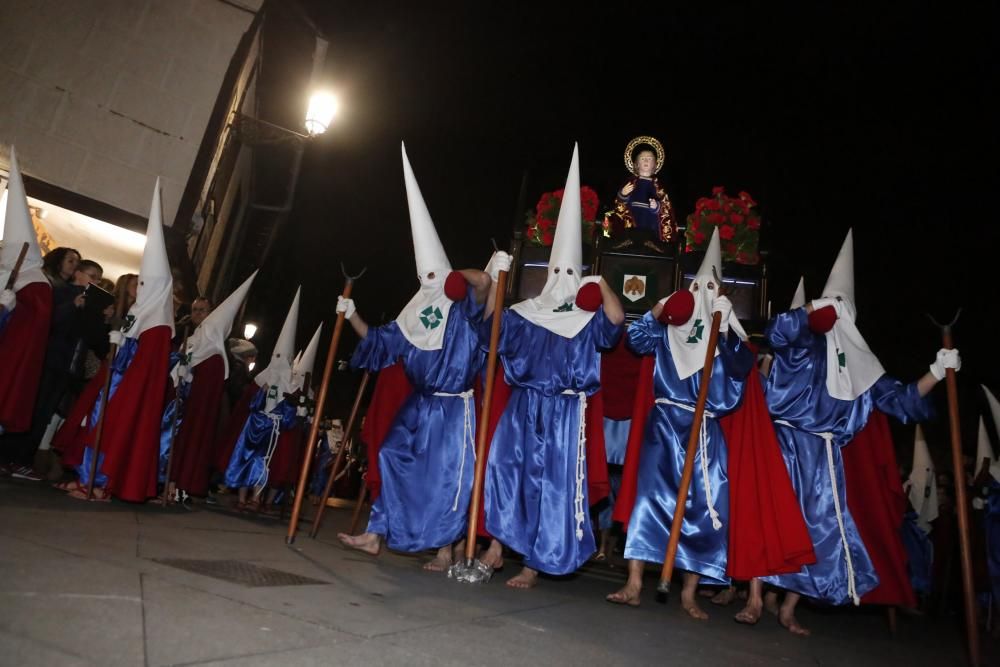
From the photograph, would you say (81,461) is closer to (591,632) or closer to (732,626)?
(591,632)

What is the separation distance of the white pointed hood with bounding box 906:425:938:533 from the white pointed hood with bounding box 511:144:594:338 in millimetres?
5688

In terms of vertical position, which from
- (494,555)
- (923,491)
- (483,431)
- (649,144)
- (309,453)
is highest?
(649,144)

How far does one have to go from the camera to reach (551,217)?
7820 millimetres

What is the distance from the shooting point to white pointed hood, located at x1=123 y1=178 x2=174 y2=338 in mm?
5168

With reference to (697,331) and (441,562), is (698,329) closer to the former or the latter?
(697,331)

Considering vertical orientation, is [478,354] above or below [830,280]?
below

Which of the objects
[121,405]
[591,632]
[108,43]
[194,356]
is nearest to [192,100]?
[108,43]

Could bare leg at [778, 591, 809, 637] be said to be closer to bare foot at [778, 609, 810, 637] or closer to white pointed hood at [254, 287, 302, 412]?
bare foot at [778, 609, 810, 637]

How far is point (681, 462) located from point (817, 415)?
3.23ft

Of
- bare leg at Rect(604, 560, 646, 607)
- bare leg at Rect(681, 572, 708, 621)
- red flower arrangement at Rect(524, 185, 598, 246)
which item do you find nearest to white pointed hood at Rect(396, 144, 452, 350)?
bare leg at Rect(604, 560, 646, 607)

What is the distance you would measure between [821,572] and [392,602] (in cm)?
260

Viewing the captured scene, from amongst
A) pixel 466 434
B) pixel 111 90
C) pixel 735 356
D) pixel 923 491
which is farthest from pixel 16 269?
pixel 923 491

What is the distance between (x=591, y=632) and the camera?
2.49 metres

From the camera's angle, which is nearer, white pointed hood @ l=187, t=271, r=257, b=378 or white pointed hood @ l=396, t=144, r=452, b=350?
white pointed hood @ l=396, t=144, r=452, b=350
